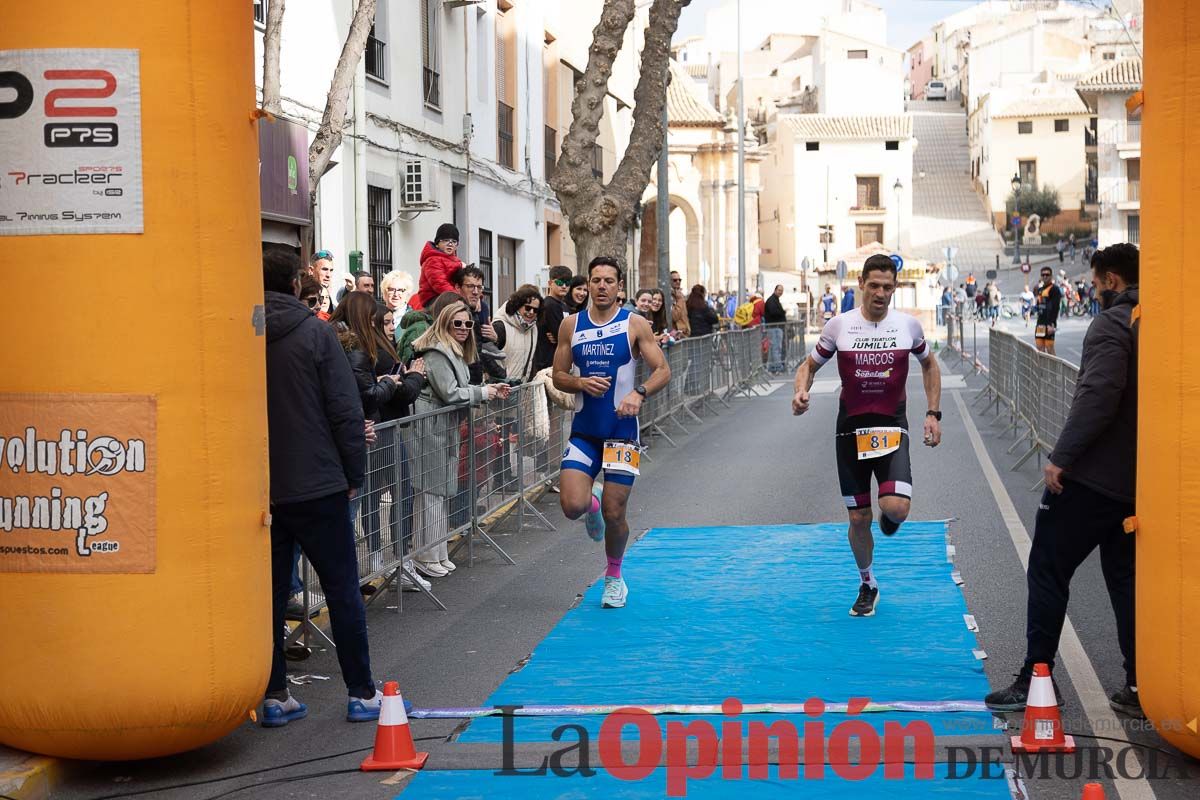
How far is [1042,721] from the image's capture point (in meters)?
6.09

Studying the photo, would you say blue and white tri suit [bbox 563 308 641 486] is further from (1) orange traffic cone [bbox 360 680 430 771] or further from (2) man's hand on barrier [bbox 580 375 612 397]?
(1) orange traffic cone [bbox 360 680 430 771]

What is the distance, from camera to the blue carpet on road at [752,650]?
21.4 ft

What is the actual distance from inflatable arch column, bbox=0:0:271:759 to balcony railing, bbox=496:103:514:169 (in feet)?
77.4

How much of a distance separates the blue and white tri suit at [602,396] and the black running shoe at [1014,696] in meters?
3.09

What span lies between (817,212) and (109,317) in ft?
301

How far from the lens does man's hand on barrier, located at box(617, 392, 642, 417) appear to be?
9188 mm

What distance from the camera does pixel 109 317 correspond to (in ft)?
19.1

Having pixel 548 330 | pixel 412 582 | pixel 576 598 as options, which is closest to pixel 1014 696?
pixel 576 598

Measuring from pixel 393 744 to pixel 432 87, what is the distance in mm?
19540

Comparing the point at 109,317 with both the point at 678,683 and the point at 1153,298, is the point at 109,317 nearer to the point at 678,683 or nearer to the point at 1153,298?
the point at 678,683

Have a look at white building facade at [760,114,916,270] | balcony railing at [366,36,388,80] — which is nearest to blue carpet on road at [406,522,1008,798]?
balcony railing at [366,36,388,80]

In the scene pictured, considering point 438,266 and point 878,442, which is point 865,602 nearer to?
point 878,442

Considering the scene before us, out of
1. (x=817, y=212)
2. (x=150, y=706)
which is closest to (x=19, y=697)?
(x=150, y=706)

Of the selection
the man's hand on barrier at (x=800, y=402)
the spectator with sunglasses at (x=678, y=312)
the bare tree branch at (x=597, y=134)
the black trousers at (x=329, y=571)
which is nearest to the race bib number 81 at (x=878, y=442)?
the man's hand on barrier at (x=800, y=402)
